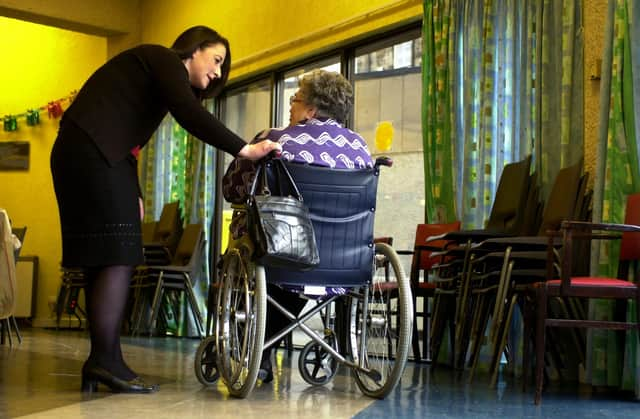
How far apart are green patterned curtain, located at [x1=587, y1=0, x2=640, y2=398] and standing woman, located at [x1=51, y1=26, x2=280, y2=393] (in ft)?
5.73

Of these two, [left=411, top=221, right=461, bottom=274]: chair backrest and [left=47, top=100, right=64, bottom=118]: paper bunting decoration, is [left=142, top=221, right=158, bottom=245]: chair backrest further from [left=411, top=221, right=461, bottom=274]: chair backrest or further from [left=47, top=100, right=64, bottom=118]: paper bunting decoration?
[left=411, top=221, right=461, bottom=274]: chair backrest

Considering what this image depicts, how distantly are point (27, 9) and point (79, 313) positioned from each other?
10.8 feet

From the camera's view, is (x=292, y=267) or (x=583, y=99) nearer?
(x=292, y=267)

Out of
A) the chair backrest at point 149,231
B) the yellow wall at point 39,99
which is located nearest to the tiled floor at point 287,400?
the chair backrest at point 149,231

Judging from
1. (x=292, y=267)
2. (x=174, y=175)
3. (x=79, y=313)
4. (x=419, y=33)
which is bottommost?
(x=79, y=313)

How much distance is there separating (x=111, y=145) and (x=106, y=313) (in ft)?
1.89

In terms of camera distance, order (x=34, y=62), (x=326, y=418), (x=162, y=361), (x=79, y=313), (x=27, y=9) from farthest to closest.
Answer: (x=34, y=62) → (x=79, y=313) → (x=27, y=9) → (x=162, y=361) → (x=326, y=418)

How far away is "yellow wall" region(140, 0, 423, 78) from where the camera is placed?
625 cm

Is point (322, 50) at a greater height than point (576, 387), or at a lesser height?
greater

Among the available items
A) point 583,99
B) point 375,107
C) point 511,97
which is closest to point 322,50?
point 375,107

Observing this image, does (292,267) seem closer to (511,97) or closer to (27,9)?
(511,97)

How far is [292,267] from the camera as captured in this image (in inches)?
117

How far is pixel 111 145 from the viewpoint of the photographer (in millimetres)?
3133

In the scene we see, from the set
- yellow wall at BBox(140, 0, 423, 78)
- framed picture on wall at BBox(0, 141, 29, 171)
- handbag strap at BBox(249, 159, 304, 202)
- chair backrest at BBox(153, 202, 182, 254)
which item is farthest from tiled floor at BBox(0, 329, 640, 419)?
framed picture on wall at BBox(0, 141, 29, 171)
